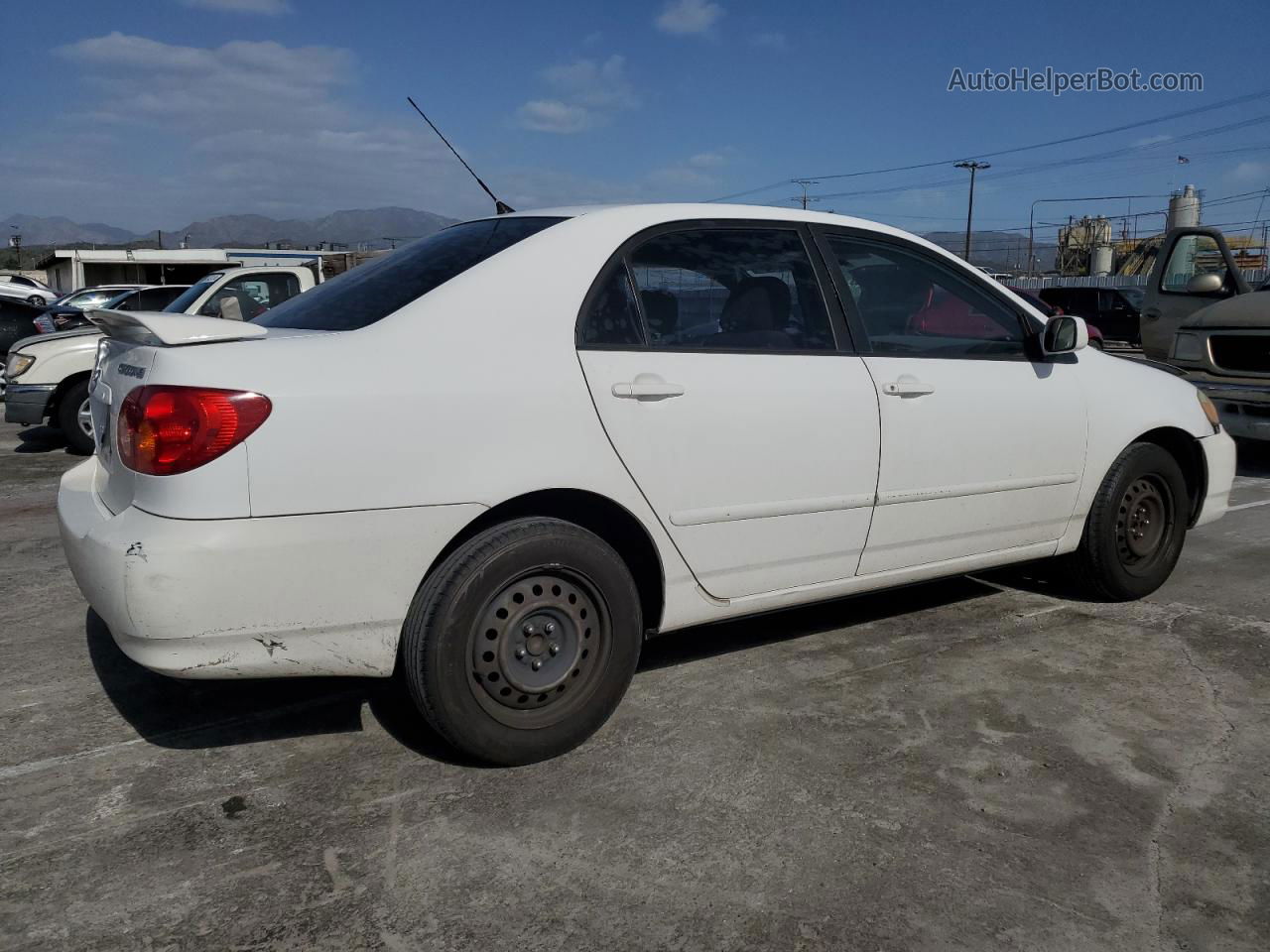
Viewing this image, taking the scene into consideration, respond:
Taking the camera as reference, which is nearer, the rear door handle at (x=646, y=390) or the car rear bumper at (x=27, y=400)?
the rear door handle at (x=646, y=390)

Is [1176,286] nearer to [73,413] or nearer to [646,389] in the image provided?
[646,389]

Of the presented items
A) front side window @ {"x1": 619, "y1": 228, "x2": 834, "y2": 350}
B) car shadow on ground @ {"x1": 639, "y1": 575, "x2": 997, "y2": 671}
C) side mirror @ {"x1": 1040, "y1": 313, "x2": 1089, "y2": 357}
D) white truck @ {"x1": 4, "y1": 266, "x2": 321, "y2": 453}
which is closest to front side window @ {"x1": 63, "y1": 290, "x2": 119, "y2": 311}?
white truck @ {"x1": 4, "y1": 266, "x2": 321, "y2": 453}

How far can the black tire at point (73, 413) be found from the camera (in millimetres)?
9125

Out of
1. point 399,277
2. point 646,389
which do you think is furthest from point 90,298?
point 646,389

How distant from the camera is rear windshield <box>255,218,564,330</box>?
305 cm

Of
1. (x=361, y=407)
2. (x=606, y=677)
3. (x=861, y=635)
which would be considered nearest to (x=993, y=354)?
(x=861, y=635)

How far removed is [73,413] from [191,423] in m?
7.75

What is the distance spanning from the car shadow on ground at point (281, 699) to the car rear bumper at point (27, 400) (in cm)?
571

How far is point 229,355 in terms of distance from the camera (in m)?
2.61

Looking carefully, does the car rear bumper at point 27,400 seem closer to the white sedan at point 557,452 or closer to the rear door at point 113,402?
the white sedan at point 557,452

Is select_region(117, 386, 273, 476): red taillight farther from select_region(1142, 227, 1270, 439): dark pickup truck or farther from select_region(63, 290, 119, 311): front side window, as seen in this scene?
select_region(63, 290, 119, 311): front side window

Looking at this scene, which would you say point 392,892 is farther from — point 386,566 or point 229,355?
point 229,355

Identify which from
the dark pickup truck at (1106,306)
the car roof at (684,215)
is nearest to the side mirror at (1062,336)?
the car roof at (684,215)

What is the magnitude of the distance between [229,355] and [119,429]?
1.26 ft
